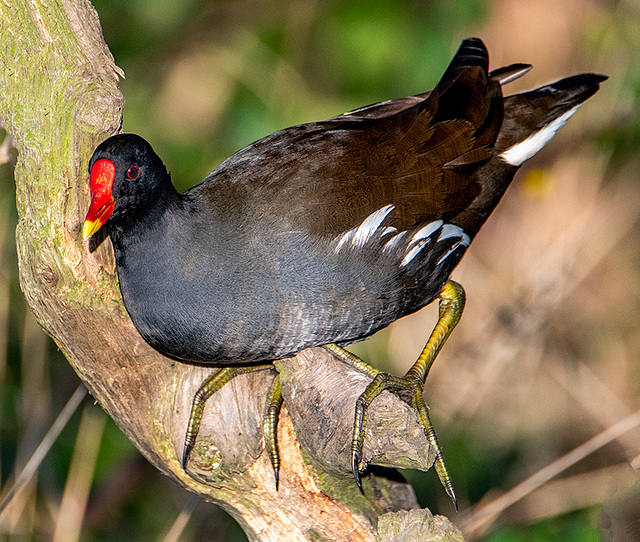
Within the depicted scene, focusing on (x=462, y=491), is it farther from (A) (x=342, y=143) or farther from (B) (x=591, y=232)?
(A) (x=342, y=143)

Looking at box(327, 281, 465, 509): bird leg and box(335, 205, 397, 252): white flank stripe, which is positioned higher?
box(335, 205, 397, 252): white flank stripe

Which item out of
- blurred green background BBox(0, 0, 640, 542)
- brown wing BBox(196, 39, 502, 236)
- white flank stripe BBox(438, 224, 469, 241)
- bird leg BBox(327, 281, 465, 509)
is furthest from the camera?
blurred green background BBox(0, 0, 640, 542)

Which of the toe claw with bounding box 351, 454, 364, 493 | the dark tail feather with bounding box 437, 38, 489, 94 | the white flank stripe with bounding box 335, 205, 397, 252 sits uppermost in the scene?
the dark tail feather with bounding box 437, 38, 489, 94

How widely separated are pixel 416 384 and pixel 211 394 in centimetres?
55

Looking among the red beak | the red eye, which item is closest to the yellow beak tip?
the red beak

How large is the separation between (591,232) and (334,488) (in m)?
2.16

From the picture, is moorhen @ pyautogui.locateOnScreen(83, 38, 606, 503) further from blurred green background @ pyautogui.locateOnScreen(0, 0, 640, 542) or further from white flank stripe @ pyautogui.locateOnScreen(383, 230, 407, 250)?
blurred green background @ pyautogui.locateOnScreen(0, 0, 640, 542)

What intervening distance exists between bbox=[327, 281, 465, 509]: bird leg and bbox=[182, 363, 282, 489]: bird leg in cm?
20

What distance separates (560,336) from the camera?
150 inches

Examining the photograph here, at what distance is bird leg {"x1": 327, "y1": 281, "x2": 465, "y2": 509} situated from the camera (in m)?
1.71

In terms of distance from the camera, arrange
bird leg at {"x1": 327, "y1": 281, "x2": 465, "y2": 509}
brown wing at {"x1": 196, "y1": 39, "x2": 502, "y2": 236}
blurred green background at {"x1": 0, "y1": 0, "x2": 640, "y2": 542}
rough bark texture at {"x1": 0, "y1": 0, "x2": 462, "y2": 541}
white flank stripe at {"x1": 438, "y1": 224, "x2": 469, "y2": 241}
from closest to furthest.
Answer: bird leg at {"x1": 327, "y1": 281, "x2": 465, "y2": 509} → rough bark texture at {"x1": 0, "y1": 0, "x2": 462, "y2": 541} → brown wing at {"x1": 196, "y1": 39, "x2": 502, "y2": 236} → white flank stripe at {"x1": 438, "y1": 224, "x2": 469, "y2": 241} → blurred green background at {"x1": 0, "y1": 0, "x2": 640, "y2": 542}

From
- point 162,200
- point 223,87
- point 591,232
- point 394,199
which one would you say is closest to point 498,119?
point 394,199

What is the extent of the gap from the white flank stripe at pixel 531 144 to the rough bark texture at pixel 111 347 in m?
0.86

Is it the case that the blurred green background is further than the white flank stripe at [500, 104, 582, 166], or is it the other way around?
the blurred green background
